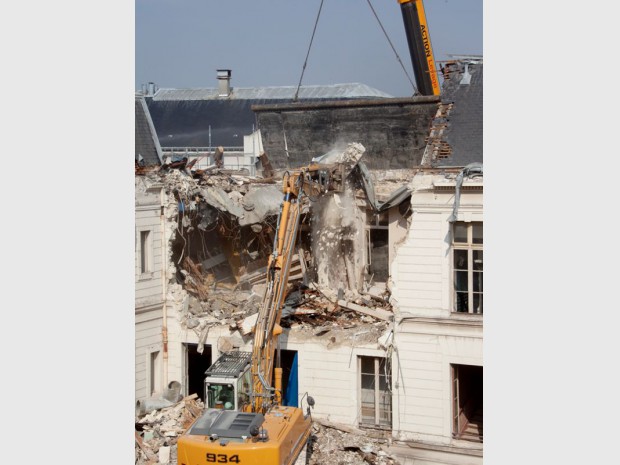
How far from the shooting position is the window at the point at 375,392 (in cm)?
1306

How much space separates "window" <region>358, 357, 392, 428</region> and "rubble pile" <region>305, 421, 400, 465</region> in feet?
0.90

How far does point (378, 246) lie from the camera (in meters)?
15.3

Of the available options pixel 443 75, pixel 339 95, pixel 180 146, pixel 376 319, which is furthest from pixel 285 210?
pixel 339 95

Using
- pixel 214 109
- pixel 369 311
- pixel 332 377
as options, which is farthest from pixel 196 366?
pixel 214 109

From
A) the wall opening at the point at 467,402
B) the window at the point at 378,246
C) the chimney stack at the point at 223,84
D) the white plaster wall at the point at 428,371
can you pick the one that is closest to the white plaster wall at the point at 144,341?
the window at the point at 378,246

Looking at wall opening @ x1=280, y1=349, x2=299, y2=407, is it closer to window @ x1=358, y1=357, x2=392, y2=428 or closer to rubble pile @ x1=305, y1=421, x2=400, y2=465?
rubble pile @ x1=305, y1=421, x2=400, y2=465

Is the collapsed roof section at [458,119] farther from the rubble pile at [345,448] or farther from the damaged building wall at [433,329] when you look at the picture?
the rubble pile at [345,448]

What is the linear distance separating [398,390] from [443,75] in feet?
17.8

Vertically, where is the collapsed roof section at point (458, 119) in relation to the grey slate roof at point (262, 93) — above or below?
below

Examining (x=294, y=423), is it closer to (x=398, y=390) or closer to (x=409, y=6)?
(x=398, y=390)

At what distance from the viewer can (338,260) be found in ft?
50.9

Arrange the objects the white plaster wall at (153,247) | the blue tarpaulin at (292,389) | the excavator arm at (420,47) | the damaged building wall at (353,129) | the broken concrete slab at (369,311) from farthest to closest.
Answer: the white plaster wall at (153,247), the damaged building wall at (353,129), the broken concrete slab at (369,311), the blue tarpaulin at (292,389), the excavator arm at (420,47)

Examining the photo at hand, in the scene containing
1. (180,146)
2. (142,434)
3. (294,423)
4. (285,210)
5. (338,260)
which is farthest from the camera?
(180,146)

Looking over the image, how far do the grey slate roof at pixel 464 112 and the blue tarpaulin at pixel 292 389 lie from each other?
4.34 metres
